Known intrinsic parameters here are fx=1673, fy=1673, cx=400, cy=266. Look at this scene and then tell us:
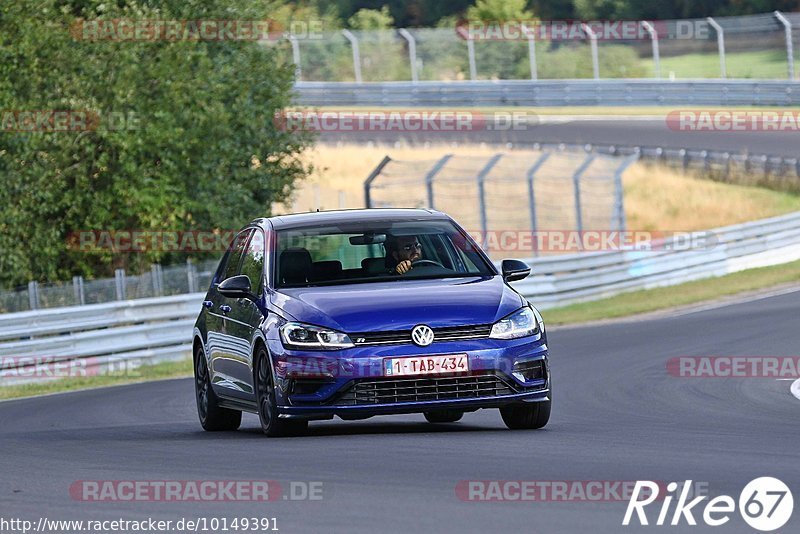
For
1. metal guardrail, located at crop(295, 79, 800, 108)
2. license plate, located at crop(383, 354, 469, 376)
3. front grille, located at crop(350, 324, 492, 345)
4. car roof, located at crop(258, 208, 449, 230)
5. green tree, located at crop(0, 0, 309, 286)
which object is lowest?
metal guardrail, located at crop(295, 79, 800, 108)

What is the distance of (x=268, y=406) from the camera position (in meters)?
10.8

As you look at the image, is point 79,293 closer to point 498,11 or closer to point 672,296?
point 672,296

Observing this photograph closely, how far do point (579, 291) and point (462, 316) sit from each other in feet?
55.0

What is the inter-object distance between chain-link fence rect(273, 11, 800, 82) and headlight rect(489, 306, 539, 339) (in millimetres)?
36247

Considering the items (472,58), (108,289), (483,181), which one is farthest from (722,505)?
(472,58)

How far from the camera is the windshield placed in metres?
11.3

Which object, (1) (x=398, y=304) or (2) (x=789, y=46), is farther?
(2) (x=789, y=46)

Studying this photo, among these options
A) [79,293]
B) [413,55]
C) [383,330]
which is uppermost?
[383,330]

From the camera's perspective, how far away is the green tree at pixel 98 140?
26047 millimetres

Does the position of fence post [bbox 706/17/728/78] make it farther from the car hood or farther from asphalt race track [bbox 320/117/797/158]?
the car hood

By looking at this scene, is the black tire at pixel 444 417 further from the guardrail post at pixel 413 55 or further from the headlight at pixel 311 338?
the guardrail post at pixel 413 55

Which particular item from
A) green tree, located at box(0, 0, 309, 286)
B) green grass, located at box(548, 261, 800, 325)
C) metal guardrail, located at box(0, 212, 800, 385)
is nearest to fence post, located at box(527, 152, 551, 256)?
metal guardrail, located at box(0, 212, 800, 385)

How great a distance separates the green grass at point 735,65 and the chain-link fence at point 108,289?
26030 millimetres

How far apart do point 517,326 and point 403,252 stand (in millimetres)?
1232
